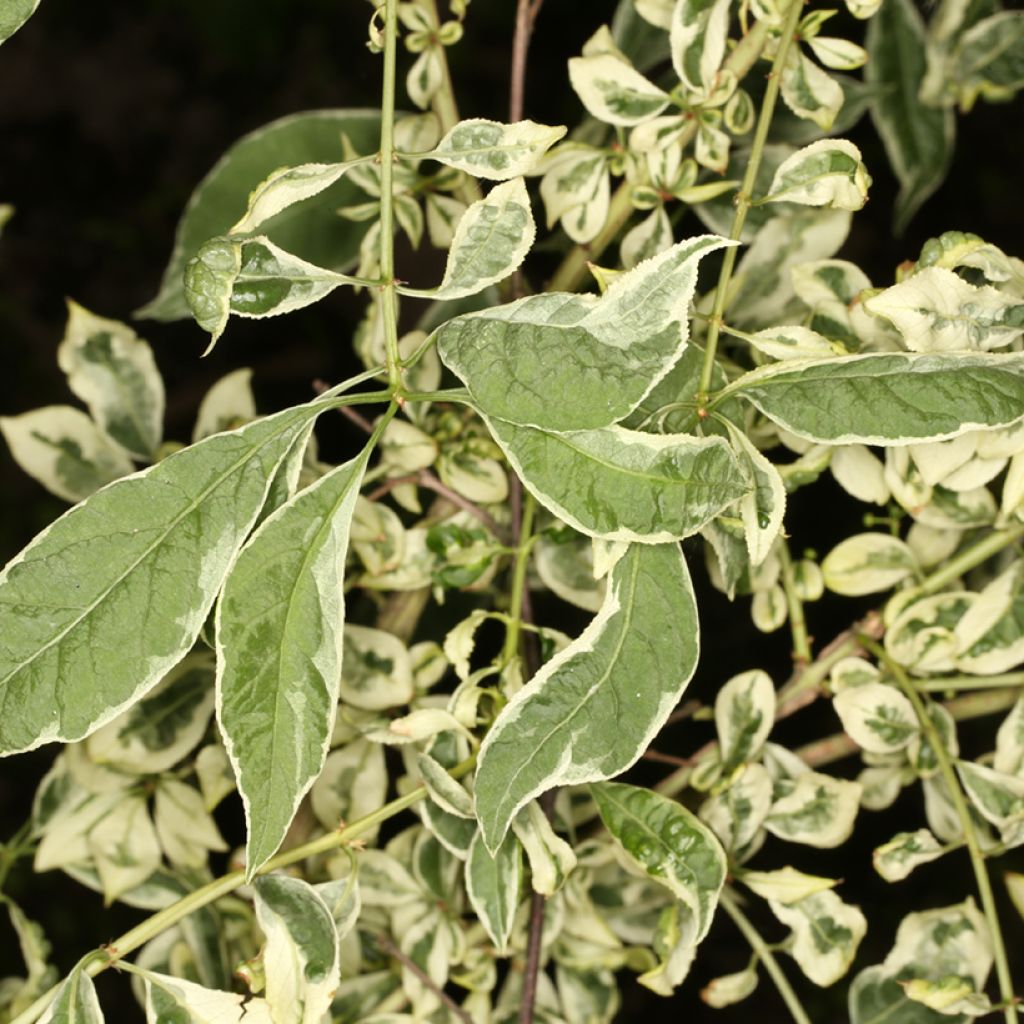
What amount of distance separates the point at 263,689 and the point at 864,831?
0.71 m

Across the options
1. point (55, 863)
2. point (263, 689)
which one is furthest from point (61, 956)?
point (263, 689)

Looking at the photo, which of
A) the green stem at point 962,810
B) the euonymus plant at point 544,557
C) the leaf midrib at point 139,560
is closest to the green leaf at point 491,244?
the euonymus plant at point 544,557

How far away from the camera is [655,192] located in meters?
0.75

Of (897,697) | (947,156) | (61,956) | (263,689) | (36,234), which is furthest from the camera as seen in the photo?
(36,234)

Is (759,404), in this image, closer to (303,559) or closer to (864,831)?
(303,559)

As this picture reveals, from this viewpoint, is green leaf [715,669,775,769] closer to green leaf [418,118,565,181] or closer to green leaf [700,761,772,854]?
green leaf [700,761,772,854]

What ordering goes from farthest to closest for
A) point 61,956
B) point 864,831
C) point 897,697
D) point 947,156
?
1. point 61,956
2. point 864,831
3. point 947,156
4. point 897,697

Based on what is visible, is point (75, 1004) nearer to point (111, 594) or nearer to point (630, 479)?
point (111, 594)

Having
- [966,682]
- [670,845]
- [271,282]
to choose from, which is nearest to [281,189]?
[271,282]

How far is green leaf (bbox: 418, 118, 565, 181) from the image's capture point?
1.85 ft

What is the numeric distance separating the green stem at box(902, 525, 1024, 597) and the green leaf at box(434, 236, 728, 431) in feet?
1.01

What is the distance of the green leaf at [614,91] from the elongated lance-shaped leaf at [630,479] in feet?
0.86

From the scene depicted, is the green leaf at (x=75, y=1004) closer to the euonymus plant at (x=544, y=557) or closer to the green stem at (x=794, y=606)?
the euonymus plant at (x=544, y=557)

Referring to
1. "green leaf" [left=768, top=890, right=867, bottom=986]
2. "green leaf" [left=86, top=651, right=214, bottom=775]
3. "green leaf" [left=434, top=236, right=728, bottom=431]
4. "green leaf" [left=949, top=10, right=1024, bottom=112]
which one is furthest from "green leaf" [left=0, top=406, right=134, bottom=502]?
"green leaf" [left=949, top=10, right=1024, bottom=112]
